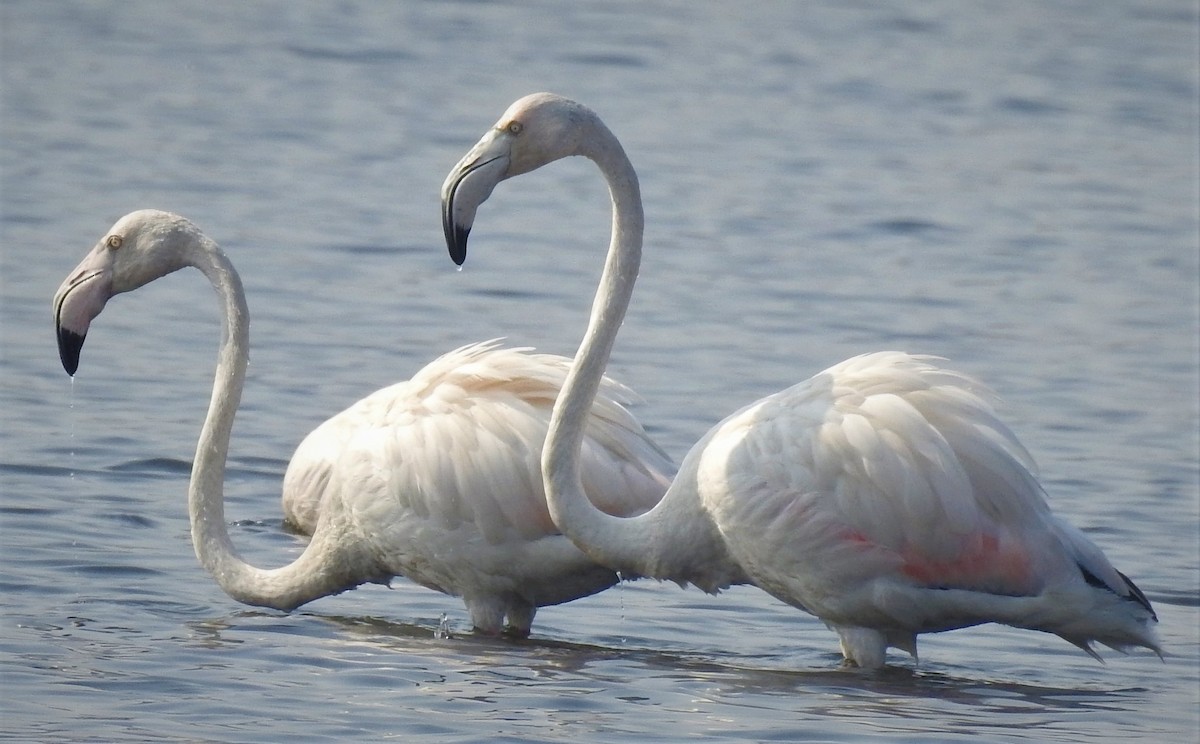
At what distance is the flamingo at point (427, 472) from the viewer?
7.54 m

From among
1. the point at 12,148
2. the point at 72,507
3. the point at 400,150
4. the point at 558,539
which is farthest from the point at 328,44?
the point at 558,539

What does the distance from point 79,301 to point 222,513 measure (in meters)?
0.95

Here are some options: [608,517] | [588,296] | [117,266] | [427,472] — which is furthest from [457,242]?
[588,296]

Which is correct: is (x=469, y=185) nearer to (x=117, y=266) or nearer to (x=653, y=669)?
(x=117, y=266)

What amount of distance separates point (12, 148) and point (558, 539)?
10.9 meters

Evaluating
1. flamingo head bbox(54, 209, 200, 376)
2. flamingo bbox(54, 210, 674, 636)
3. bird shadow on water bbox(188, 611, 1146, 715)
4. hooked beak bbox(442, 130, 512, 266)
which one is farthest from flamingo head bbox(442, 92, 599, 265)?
bird shadow on water bbox(188, 611, 1146, 715)

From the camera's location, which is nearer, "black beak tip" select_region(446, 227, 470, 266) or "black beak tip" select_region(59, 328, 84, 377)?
"black beak tip" select_region(446, 227, 470, 266)

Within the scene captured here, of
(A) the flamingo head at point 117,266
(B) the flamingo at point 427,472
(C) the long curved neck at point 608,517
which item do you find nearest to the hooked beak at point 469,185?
(C) the long curved neck at point 608,517

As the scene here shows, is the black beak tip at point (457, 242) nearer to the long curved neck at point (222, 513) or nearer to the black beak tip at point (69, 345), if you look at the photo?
the long curved neck at point (222, 513)

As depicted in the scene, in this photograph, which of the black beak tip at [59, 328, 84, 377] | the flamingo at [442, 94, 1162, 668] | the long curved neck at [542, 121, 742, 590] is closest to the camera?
the flamingo at [442, 94, 1162, 668]

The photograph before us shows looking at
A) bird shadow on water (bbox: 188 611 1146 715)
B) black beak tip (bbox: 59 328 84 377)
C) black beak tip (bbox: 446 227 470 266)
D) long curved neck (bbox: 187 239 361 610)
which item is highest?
black beak tip (bbox: 446 227 470 266)

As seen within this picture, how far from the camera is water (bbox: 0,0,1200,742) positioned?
7.13 m

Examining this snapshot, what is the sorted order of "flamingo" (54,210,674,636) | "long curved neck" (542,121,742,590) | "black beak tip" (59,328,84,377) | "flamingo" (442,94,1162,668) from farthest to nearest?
1. "black beak tip" (59,328,84,377)
2. "flamingo" (54,210,674,636)
3. "long curved neck" (542,121,742,590)
4. "flamingo" (442,94,1162,668)

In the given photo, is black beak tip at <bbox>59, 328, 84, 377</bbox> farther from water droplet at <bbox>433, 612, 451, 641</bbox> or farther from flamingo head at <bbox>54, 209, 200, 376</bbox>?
water droplet at <bbox>433, 612, 451, 641</bbox>
